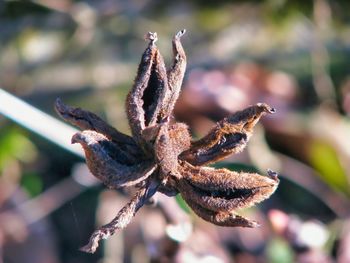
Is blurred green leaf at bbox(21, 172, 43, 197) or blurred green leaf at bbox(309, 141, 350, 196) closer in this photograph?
blurred green leaf at bbox(21, 172, 43, 197)

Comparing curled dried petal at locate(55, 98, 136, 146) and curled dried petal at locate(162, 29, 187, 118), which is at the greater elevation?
curled dried petal at locate(162, 29, 187, 118)

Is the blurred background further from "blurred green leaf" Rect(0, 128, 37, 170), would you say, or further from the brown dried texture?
the brown dried texture

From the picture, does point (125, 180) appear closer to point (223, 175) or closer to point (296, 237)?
point (223, 175)

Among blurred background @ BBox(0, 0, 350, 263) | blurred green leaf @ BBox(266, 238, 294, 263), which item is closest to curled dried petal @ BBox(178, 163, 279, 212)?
blurred background @ BBox(0, 0, 350, 263)

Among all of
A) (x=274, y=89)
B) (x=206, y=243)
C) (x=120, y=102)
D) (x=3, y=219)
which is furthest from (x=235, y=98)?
(x=3, y=219)

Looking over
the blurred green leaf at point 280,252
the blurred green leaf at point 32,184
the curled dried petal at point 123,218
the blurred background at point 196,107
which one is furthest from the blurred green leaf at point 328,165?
the curled dried petal at point 123,218

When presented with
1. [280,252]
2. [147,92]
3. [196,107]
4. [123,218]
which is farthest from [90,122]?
[196,107]

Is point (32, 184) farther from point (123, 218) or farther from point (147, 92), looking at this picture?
point (123, 218)
